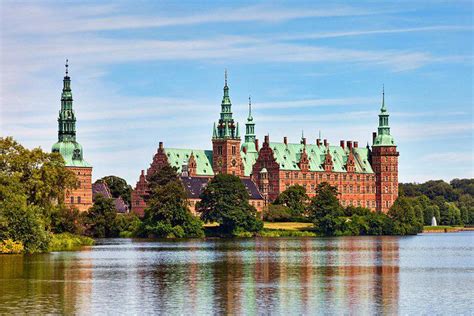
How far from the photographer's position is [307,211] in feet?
521

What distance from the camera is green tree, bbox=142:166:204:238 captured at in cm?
12531

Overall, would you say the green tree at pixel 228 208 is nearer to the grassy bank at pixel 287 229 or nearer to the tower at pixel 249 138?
the grassy bank at pixel 287 229

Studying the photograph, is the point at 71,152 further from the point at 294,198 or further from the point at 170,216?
the point at 170,216

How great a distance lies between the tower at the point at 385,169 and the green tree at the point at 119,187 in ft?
137

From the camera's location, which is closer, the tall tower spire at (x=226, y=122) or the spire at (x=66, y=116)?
the spire at (x=66, y=116)

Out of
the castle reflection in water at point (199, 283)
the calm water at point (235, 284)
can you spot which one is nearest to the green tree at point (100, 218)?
the calm water at point (235, 284)

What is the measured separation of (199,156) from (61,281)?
124444 millimetres

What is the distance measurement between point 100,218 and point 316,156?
6571 centimetres

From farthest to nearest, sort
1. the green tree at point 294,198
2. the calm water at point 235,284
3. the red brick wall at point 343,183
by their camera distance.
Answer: the red brick wall at point 343,183, the green tree at point 294,198, the calm water at point 235,284

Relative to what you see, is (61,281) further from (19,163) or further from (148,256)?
(19,163)

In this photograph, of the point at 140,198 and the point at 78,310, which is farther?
the point at 140,198

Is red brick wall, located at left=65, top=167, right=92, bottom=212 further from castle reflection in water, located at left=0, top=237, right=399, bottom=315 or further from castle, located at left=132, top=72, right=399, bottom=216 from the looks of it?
castle reflection in water, located at left=0, top=237, right=399, bottom=315

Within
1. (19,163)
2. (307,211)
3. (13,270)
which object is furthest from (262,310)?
(307,211)

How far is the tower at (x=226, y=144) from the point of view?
176875mm
